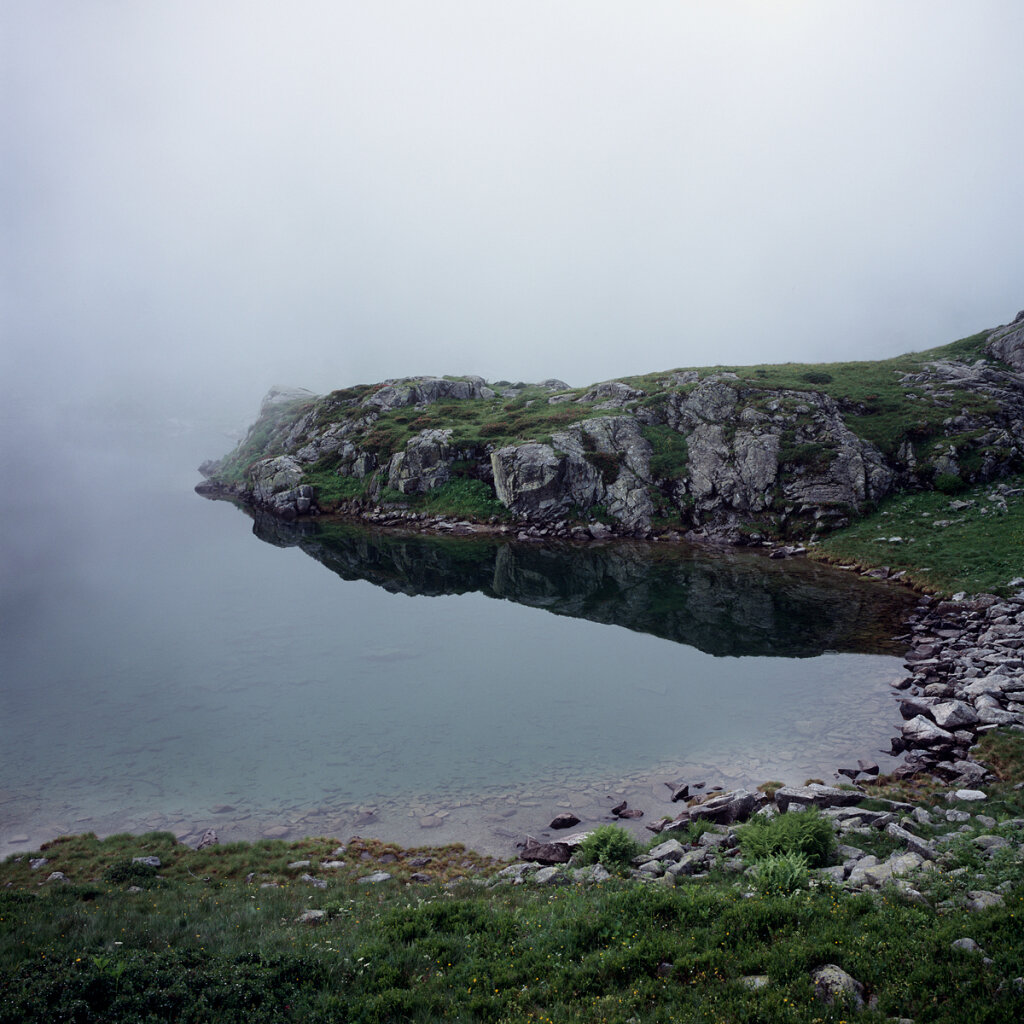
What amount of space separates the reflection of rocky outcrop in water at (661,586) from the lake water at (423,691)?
1.14 feet

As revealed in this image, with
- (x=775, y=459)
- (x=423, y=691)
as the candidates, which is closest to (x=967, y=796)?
(x=423, y=691)

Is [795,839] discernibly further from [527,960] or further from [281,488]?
[281,488]

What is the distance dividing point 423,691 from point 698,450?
54294 millimetres

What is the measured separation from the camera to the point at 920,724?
22062 millimetres

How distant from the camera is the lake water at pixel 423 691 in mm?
20484

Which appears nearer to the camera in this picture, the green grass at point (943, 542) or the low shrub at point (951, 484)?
the green grass at point (943, 542)

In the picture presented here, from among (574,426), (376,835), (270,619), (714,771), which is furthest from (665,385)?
(376,835)

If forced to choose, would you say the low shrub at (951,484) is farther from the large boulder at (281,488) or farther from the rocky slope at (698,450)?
the large boulder at (281,488)

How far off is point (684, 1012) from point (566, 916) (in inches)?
134

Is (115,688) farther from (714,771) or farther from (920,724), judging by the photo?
(920,724)

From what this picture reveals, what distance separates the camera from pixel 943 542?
4584 cm

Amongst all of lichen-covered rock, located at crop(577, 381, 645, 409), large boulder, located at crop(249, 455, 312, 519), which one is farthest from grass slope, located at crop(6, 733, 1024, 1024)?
large boulder, located at crop(249, 455, 312, 519)

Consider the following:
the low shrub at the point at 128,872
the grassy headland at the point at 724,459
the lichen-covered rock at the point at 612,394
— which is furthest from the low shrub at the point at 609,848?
the lichen-covered rock at the point at 612,394

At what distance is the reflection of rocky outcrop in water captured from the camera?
35.7 meters
